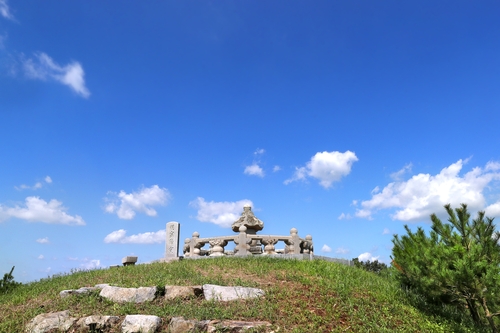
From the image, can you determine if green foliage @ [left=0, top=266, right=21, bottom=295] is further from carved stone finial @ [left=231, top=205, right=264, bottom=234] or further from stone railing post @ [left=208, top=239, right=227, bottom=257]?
carved stone finial @ [left=231, top=205, right=264, bottom=234]

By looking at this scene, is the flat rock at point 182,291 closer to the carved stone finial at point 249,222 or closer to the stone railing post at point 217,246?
the stone railing post at point 217,246

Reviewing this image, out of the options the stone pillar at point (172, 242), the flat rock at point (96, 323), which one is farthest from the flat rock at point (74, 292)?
the stone pillar at point (172, 242)

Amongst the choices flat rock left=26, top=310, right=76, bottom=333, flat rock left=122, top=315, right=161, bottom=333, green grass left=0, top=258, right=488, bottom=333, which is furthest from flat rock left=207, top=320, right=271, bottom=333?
flat rock left=26, top=310, right=76, bottom=333

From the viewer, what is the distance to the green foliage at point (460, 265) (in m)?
7.25

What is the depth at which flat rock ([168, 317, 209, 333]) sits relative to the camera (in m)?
6.95

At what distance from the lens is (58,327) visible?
7.52 meters

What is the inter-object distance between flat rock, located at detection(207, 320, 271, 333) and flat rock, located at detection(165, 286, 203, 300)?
1543mm

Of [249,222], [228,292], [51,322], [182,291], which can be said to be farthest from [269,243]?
[51,322]

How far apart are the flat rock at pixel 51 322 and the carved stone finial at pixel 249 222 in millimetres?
10223

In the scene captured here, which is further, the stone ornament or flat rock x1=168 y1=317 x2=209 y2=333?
the stone ornament

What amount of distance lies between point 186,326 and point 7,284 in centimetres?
754

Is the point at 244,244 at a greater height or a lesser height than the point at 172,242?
lesser

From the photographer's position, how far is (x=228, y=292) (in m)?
8.47

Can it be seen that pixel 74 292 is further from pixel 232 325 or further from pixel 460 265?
pixel 460 265
